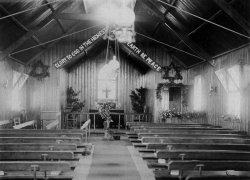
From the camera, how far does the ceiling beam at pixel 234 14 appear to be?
324 inches

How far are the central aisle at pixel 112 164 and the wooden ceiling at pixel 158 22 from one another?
4.13m

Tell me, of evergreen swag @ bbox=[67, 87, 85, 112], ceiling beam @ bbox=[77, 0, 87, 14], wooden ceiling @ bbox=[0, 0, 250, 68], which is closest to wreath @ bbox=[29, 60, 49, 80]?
wooden ceiling @ bbox=[0, 0, 250, 68]

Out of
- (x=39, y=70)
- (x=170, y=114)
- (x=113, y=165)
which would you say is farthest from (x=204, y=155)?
(x=39, y=70)

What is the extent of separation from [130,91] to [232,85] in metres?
9.04

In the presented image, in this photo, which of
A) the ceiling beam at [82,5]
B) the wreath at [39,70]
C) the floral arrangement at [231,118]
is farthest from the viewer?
the wreath at [39,70]

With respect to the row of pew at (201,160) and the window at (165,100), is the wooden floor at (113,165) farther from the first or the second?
the window at (165,100)

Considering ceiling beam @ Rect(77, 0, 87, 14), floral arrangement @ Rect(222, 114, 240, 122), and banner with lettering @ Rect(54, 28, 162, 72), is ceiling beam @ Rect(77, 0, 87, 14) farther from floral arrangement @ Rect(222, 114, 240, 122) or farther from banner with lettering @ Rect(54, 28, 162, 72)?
floral arrangement @ Rect(222, 114, 240, 122)

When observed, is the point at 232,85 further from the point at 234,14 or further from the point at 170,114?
the point at 170,114

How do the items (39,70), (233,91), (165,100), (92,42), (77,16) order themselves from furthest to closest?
(39,70) → (165,100) → (92,42) → (77,16) → (233,91)

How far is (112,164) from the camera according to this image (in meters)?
7.74

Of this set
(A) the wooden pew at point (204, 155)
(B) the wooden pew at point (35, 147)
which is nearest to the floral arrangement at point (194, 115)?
(A) the wooden pew at point (204, 155)

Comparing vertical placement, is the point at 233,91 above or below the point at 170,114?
above

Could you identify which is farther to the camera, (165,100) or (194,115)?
(165,100)

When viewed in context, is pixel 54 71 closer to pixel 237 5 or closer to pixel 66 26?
pixel 66 26
